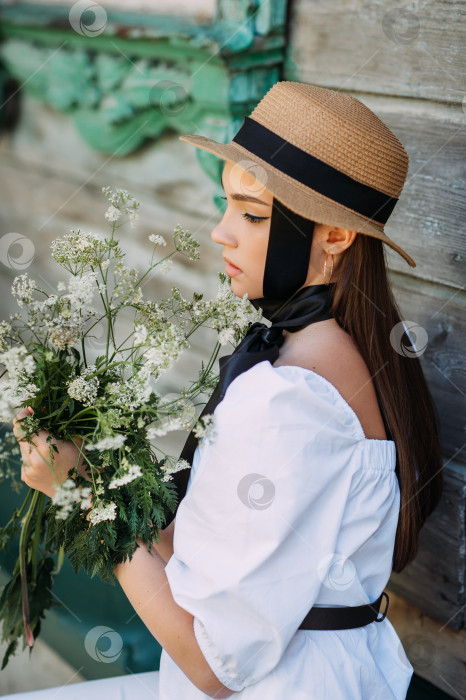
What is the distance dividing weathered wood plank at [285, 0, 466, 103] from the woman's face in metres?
0.89

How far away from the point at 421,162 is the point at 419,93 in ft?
0.72

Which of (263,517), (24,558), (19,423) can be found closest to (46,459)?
(19,423)

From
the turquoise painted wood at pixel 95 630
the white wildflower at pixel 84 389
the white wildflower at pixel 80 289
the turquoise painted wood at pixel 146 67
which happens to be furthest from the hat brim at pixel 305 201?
the turquoise painted wood at pixel 95 630

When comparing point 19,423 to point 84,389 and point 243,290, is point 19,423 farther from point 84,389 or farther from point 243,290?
point 243,290

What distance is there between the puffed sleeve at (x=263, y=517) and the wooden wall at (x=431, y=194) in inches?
35.5

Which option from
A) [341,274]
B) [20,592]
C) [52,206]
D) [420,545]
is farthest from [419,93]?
[52,206]

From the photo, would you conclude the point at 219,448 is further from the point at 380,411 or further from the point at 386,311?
the point at 386,311

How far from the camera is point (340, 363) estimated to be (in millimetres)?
1544

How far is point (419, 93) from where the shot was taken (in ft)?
7.06

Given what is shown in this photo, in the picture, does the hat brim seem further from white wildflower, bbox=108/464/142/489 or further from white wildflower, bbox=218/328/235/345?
white wildflower, bbox=108/464/142/489

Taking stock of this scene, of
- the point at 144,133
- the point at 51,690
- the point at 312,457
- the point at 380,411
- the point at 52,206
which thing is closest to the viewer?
the point at 312,457

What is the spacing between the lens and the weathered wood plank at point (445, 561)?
2248mm

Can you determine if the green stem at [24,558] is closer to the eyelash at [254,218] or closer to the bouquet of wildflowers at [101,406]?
the bouquet of wildflowers at [101,406]

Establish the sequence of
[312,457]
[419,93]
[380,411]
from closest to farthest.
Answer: [312,457]
[380,411]
[419,93]
